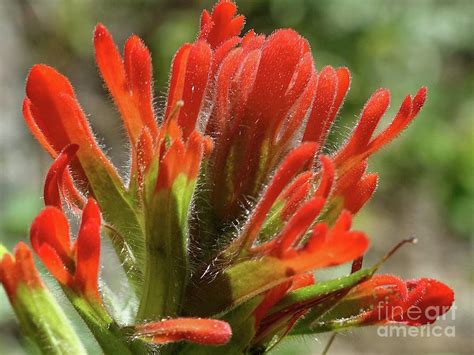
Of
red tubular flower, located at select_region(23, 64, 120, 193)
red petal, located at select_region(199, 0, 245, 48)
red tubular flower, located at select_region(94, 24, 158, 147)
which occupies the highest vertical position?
red petal, located at select_region(199, 0, 245, 48)

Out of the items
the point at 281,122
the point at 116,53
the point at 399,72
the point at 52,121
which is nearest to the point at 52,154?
the point at 52,121

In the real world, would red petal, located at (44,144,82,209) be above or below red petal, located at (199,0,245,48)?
below

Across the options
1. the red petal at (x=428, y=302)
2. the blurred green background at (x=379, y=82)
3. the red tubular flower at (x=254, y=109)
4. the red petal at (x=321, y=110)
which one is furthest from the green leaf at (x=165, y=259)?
the blurred green background at (x=379, y=82)

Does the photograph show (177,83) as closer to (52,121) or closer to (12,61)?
(52,121)

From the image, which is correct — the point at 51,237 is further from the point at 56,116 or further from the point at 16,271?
the point at 56,116

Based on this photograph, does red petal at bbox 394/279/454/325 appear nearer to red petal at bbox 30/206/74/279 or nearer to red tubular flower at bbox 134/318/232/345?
red tubular flower at bbox 134/318/232/345

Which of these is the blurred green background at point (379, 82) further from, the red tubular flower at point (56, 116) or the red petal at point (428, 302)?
the red petal at point (428, 302)

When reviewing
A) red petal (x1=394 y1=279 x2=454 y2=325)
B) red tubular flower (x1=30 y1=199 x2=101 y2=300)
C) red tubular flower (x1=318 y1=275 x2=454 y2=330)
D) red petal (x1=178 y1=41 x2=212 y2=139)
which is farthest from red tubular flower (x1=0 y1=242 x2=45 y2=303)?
red petal (x1=394 y1=279 x2=454 y2=325)
